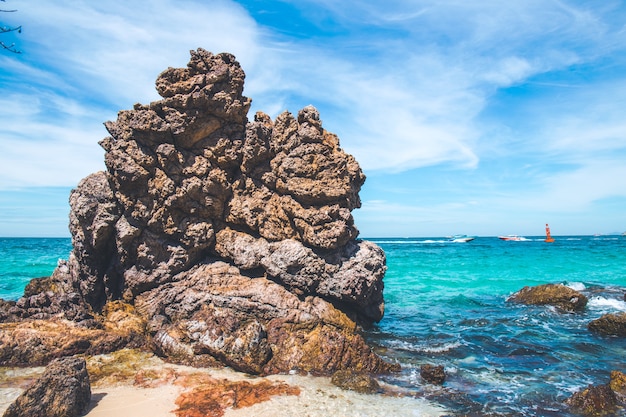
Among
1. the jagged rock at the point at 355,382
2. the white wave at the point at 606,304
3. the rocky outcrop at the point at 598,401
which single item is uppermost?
the jagged rock at the point at 355,382

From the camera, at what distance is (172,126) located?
11.8 m

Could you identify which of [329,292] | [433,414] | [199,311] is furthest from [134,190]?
[433,414]

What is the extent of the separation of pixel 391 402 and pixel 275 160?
7.92 metres

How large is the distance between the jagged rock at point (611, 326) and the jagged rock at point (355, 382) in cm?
1064

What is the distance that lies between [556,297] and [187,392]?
18755mm

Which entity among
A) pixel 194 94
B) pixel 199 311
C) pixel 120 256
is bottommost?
pixel 199 311

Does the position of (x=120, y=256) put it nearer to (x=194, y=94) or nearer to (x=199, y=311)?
(x=199, y=311)

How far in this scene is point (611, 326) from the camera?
14.1 m

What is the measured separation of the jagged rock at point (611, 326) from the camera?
1391cm

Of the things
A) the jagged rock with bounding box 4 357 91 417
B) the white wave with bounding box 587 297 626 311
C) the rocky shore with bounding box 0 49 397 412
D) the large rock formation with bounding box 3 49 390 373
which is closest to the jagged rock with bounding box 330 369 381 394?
the rocky shore with bounding box 0 49 397 412

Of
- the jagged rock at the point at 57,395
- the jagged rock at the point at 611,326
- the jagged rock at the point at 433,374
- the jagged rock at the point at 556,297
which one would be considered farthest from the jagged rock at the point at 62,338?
the jagged rock at the point at 556,297

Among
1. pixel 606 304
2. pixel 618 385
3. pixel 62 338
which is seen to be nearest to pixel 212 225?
pixel 62 338

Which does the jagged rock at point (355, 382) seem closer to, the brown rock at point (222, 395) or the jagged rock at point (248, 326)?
the jagged rock at point (248, 326)

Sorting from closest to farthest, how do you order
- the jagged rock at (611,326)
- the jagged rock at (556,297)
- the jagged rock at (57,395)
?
the jagged rock at (57,395), the jagged rock at (611,326), the jagged rock at (556,297)
